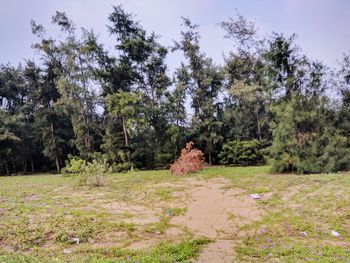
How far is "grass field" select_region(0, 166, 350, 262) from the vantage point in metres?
3.70

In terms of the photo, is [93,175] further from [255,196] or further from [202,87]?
[202,87]

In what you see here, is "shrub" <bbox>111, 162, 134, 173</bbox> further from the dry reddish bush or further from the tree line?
the dry reddish bush

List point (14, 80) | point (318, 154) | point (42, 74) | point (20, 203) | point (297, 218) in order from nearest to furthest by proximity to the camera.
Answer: point (297, 218), point (20, 203), point (318, 154), point (42, 74), point (14, 80)

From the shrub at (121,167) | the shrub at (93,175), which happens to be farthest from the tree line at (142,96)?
the shrub at (93,175)

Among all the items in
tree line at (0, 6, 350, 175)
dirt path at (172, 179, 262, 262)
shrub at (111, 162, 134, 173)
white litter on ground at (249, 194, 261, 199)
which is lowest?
dirt path at (172, 179, 262, 262)

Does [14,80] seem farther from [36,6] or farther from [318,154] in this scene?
[318,154]

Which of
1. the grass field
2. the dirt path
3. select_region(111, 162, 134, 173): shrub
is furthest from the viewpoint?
select_region(111, 162, 134, 173): shrub

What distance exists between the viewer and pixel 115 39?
16.3 meters

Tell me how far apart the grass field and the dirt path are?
21 mm

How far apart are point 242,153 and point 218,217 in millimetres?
10380

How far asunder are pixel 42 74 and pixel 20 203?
15248mm

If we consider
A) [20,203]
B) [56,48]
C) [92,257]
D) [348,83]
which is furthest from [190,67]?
[92,257]

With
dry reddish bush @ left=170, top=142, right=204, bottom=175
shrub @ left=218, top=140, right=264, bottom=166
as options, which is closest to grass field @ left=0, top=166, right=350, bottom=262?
dry reddish bush @ left=170, top=142, right=204, bottom=175

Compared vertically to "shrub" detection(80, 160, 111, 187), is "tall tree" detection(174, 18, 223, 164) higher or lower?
higher
